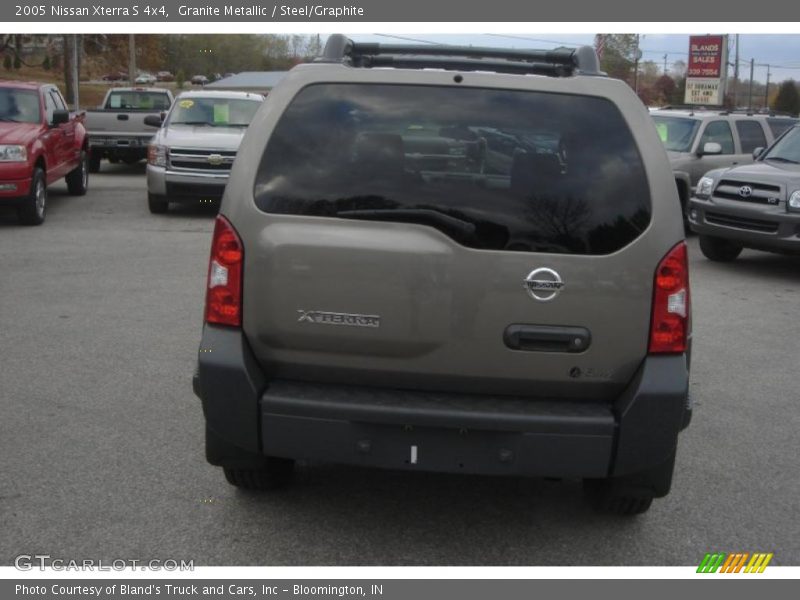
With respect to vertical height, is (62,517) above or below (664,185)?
below

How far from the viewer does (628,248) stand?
12.8ft

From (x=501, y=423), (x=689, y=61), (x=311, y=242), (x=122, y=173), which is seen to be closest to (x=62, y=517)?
(x=311, y=242)

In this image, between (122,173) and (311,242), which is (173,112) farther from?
(311,242)

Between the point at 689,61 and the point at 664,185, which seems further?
the point at 689,61

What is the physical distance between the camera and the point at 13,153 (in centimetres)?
1326

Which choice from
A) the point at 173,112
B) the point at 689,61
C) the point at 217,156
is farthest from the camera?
the point at 689,61

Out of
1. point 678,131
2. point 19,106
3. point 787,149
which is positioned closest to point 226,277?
point 787,149

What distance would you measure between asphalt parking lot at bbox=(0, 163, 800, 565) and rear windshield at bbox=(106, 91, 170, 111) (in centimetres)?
1652

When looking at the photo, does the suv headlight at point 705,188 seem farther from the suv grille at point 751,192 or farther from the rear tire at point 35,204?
the rear tire at point 35,204

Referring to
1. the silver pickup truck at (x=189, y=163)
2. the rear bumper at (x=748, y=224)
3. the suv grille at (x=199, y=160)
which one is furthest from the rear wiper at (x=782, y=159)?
the suv grille at (x=199, y=160)

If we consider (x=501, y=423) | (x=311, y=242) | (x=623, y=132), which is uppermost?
(x=623, y=132)

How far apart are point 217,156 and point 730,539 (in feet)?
39.6

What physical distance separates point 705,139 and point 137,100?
14.0 m

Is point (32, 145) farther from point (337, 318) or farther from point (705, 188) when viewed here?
point (337, 318)
